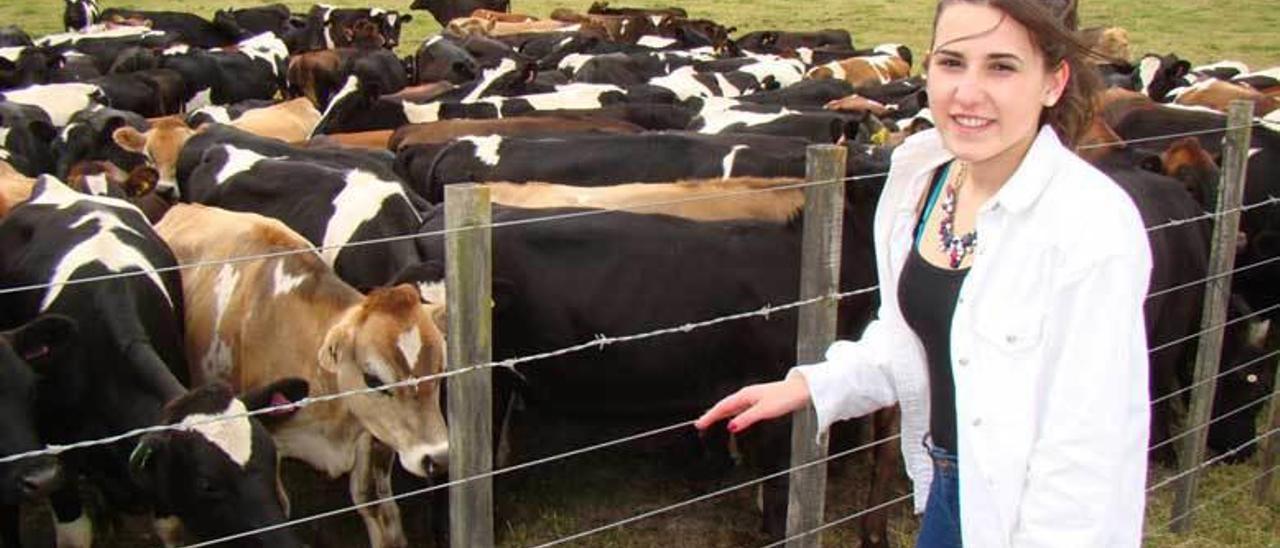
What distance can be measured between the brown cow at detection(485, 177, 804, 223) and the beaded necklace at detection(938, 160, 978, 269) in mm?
3209

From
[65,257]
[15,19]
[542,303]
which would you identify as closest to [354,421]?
[542,303]

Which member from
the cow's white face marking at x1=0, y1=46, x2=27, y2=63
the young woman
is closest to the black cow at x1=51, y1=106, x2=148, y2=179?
the cow's white face marking at x1=0, y1=46, x2=27, y2=63

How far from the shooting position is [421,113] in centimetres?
1046

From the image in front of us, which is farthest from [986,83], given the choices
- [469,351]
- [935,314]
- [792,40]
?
[792,40]

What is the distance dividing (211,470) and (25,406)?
86cm

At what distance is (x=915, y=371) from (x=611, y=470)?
372 cm

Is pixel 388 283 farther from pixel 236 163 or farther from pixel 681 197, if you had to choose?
pixel 236 163

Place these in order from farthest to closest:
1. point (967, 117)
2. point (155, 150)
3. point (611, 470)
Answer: point (155, 150), point (611, 470), point (967, 117)

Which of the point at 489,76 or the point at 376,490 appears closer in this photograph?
the point at 376,490

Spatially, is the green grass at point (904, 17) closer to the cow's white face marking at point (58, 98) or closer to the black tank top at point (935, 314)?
the cow's white face marking at point (58, 98)

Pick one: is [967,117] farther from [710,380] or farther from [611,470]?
[611,470]

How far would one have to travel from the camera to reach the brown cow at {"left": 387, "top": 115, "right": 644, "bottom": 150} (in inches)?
350

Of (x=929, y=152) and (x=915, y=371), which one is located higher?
(x=929, y=152)

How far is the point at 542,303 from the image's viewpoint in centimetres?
503
